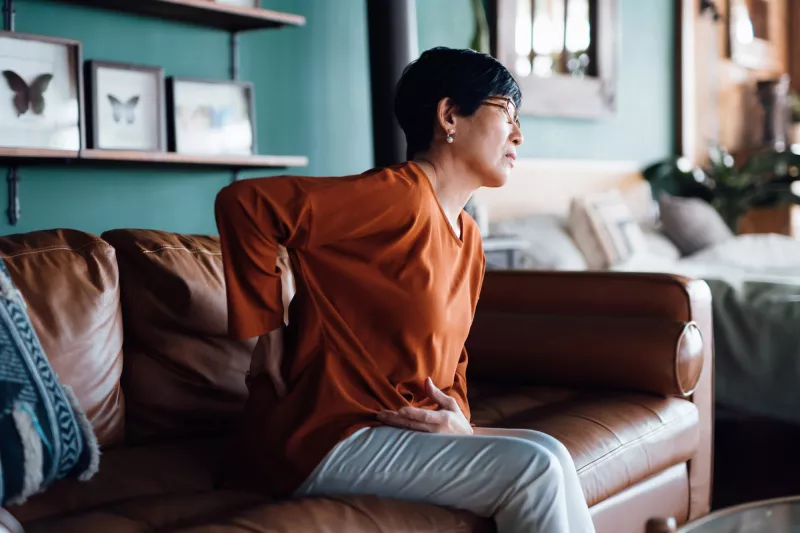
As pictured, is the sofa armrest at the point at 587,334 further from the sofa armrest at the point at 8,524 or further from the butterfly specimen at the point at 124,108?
the sofa armrest at the point at 8,524

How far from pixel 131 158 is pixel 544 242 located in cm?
178

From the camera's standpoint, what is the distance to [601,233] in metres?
3.72

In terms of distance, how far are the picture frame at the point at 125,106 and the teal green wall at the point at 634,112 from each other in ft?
5.41

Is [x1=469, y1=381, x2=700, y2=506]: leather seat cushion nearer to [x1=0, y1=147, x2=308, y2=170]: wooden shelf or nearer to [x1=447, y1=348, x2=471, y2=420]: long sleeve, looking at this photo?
[x1=447, y1=348, x2=471, y2=420]: long sleeve

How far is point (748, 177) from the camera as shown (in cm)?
502

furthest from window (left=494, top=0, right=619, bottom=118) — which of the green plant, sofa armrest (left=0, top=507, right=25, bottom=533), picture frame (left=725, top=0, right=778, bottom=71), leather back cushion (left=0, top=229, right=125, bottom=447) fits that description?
sofa armrest (left=0, top=507, right=25, bottom=533)

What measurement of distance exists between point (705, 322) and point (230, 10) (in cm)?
160

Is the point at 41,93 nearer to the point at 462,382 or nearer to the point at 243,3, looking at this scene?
the point at 243,3

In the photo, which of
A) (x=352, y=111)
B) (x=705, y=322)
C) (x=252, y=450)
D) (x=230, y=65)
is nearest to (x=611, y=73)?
(x=352, y=111)

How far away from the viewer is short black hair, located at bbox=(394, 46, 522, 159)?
1506mm

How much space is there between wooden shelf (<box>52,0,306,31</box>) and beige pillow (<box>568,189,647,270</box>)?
60.3 inches

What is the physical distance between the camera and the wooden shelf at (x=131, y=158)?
2.23m

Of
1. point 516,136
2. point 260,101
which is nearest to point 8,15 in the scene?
point 260,101

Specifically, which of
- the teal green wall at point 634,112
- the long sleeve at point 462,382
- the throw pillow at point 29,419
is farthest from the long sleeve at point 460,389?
the teal green wall at point 634,112
